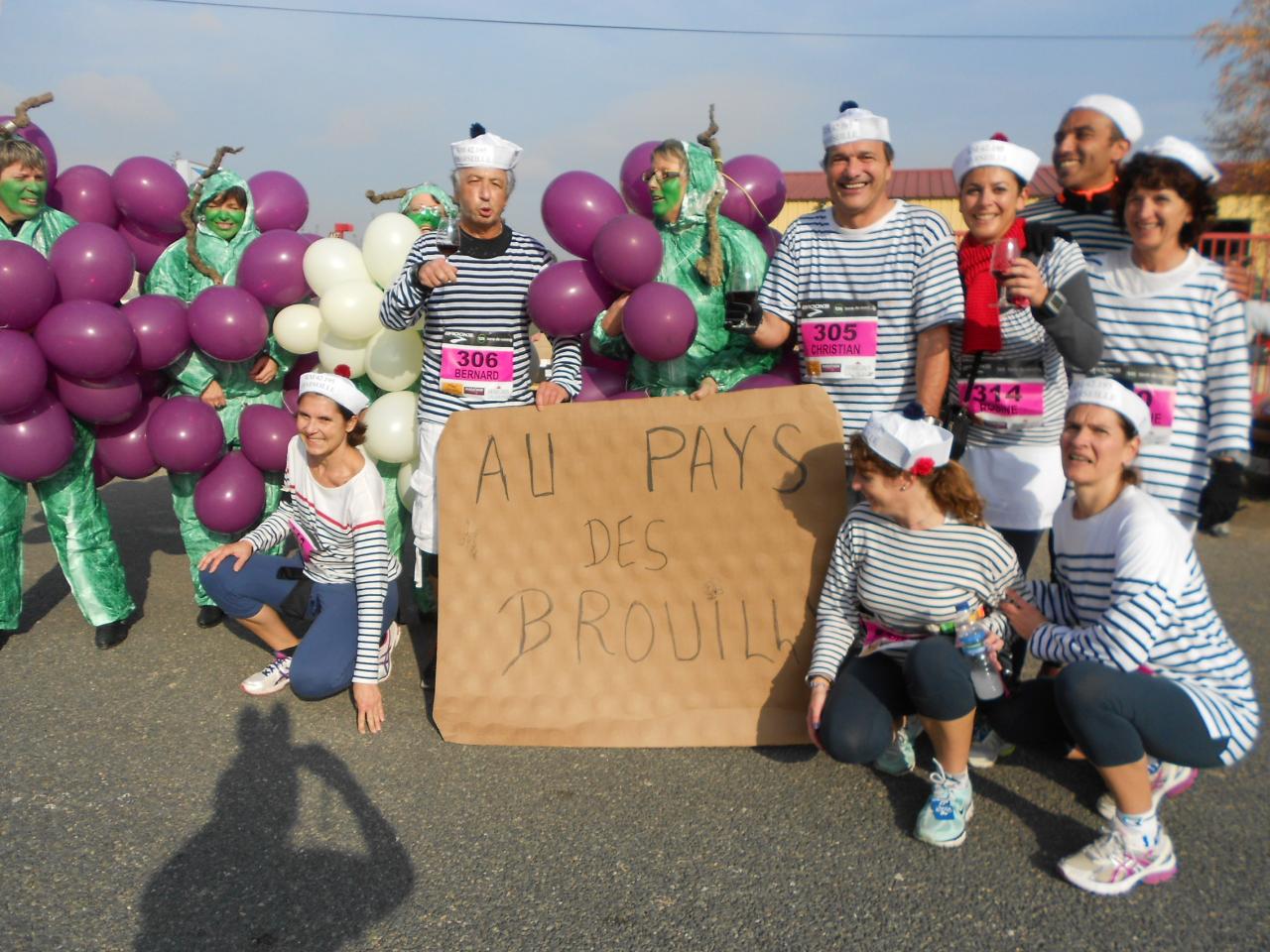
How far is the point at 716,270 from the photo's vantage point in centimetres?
327

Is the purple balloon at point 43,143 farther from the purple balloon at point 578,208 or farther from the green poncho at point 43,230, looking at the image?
the purple balloon at point 578,208

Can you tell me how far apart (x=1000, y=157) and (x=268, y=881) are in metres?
2.89

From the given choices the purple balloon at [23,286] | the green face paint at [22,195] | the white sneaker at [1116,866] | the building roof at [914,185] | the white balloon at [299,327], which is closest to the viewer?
the white sneaker at [1116,866]

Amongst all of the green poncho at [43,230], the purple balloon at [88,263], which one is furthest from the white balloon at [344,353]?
the green poncho at [43,230]

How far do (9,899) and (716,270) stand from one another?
8.97ft

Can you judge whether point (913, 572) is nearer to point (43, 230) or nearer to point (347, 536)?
point (347, 536)

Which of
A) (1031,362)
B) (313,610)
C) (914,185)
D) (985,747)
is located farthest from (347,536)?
(914,185)

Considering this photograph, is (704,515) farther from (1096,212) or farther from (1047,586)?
(1096,212)

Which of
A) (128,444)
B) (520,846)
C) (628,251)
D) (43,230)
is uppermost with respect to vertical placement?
(43,230)

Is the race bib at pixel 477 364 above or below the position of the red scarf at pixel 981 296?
below

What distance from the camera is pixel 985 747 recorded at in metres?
3.07

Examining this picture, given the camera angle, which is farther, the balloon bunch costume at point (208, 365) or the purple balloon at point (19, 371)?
the balloon bunch costume at point (208, 365)

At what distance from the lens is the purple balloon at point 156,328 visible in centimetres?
385

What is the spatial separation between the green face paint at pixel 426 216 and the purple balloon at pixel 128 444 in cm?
141
